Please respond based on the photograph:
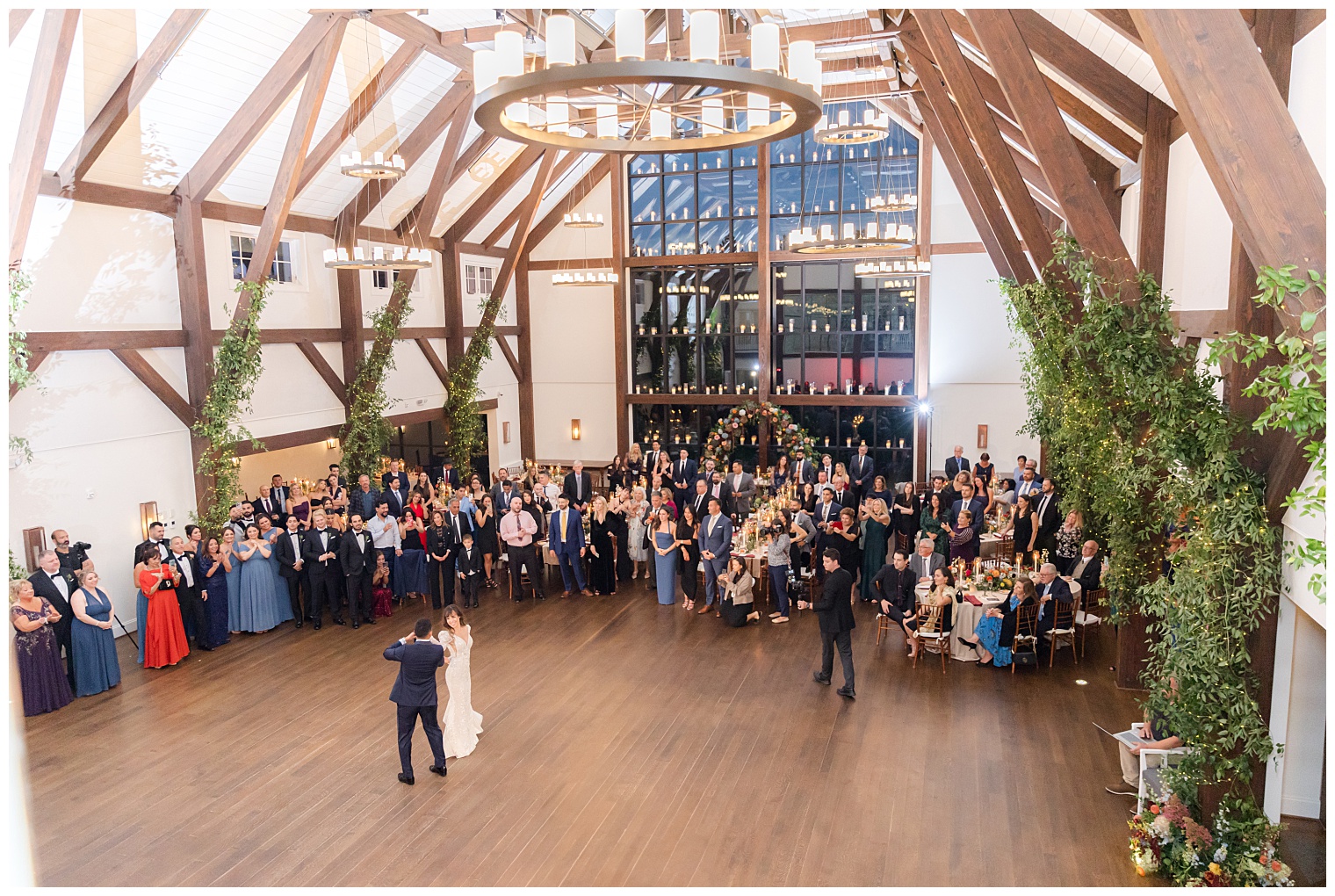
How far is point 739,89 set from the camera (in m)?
3.96

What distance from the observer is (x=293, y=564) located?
966cm

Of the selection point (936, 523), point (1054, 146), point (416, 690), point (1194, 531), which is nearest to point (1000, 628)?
point (936, 523)

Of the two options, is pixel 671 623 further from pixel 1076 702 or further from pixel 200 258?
pixel 200 258

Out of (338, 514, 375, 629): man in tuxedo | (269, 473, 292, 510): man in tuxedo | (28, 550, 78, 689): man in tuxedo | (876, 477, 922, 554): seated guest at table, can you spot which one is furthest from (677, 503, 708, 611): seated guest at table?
(28, 550, 78, 689): man in tuxedo

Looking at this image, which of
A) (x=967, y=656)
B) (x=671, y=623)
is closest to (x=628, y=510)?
(x=671, y=623)

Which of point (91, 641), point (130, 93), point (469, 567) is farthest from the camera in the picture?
point (469, 567)

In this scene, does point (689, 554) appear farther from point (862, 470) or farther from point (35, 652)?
point (35, 652)

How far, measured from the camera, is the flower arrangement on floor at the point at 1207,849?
194 inches

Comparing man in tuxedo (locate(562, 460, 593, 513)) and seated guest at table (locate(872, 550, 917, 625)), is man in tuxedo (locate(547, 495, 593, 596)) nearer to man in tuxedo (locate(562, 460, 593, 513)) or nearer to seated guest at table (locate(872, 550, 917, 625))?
man in tuxedo (locate(562, 460, 593, 513))

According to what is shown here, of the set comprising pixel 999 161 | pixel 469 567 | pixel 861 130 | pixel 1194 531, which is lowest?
pixel 469 567

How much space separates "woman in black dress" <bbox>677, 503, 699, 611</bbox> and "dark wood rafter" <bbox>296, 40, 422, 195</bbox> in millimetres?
6117

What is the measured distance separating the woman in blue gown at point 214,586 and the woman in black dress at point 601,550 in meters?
3.97

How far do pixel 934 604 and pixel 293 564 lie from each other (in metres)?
6.63

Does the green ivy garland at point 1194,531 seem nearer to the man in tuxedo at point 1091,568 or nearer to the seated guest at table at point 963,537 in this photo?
the man in tuxedo at point 1091,568
